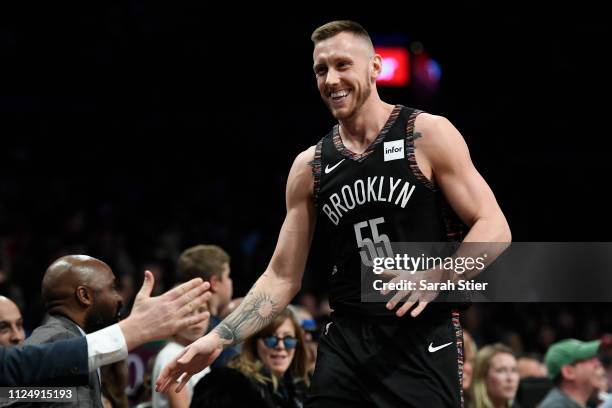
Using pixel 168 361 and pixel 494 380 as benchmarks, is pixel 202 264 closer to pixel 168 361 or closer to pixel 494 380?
pixel 168 361

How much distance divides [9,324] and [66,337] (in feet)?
4.12

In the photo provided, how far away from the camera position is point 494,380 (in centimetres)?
725

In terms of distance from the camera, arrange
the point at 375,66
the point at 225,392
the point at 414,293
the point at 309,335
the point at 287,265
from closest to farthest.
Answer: the point at 414,293 → the point at 375,66 → the point at 287,265 → the point at 225,392 → the point at 309,335

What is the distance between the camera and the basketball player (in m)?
3.77

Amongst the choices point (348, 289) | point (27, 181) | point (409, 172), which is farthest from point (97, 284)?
point (27, 181)

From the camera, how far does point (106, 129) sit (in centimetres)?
1505

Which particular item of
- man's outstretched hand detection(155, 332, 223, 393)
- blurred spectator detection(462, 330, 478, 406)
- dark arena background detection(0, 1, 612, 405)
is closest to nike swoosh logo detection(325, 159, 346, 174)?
man's outstretched hand detection(155, 332, 223, 393)

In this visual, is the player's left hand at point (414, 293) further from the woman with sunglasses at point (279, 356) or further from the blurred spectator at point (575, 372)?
the blurred spectator at point (575, 372)

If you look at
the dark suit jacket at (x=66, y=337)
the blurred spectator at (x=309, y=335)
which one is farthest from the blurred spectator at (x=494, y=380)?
the dark suit jacket at (x=66, y=337)

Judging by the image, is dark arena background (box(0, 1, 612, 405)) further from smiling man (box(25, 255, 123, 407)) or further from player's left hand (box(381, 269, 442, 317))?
player's left hand (box(381, 269, 442, 317))

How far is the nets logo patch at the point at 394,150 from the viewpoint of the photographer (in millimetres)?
3943

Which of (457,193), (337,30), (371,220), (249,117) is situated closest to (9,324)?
(371,220)

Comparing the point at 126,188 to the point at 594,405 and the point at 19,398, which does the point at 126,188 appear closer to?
the point at 594,405

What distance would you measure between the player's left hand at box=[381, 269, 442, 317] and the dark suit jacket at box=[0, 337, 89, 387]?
1.16 metres
